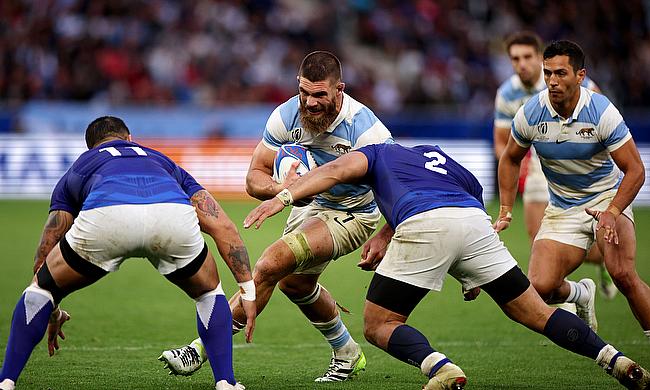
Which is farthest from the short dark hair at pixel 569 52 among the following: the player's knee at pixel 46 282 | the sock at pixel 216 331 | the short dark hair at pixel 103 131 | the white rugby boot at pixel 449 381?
the player's knee at pixel 46 282

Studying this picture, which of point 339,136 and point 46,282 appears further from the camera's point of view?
point 339,136

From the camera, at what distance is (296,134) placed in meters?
7.76

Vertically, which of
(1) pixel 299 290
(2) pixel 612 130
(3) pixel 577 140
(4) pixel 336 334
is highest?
(2) pixel 612 130

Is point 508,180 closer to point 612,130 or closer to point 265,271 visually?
point 612,130

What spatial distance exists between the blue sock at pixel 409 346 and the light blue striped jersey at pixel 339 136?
1593 mm

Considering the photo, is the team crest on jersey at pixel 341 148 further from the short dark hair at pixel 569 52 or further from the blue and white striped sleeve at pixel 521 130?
the short dark hair at pixel 569 52

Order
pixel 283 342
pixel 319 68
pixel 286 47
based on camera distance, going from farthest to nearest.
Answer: pixel 286 47
pixel 283 342
pixel 319 68

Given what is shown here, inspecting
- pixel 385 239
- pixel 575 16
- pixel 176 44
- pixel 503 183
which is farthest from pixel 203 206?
pixel 575 16

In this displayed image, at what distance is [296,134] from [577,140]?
7.06 feet

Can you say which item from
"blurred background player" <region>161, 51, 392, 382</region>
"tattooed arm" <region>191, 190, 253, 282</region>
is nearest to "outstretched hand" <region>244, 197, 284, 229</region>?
"tattooed arm" <region>191, 190, 253, 282</region>

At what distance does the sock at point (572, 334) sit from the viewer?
646 centimetres

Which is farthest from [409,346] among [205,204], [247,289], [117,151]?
[117,151]

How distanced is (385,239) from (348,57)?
19111 millimetres

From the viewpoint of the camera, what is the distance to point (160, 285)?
12641mm
